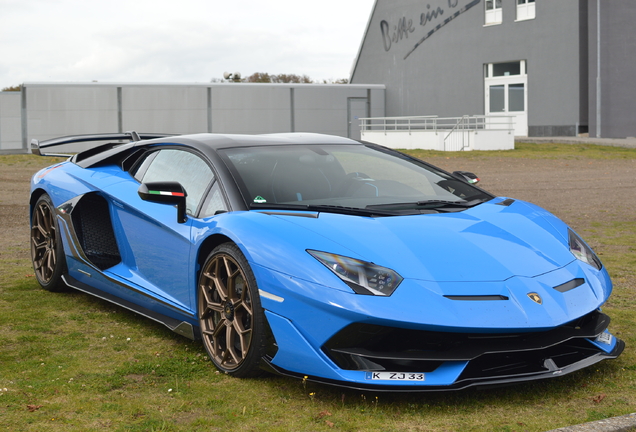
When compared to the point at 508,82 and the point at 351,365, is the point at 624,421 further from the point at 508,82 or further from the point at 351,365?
the point at 508,82

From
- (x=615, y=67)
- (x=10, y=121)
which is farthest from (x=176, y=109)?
(x=615, y=67)

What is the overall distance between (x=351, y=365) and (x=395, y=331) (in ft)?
0.85

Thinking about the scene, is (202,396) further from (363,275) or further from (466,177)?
(466,177)

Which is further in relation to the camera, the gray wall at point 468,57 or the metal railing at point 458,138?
the gray wall at point 468,57

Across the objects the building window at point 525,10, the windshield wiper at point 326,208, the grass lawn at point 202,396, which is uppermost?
the building window at point 525,10

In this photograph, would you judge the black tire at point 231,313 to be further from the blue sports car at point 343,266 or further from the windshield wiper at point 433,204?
the windshield wiper at point 433,204

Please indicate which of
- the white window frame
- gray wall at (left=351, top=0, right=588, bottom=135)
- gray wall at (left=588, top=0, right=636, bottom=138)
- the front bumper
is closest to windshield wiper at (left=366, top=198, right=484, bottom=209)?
the front bumper

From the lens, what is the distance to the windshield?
443 cm

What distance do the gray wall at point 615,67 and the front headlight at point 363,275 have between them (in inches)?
1303

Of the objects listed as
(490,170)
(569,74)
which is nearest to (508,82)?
(569,74)

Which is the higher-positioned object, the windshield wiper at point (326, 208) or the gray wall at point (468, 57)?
the gray wall at point (468, 57)

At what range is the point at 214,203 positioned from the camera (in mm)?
4461

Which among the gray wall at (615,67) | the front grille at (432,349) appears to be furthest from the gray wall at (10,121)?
the front grille at (432,349)

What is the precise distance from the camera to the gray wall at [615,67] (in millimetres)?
33500
